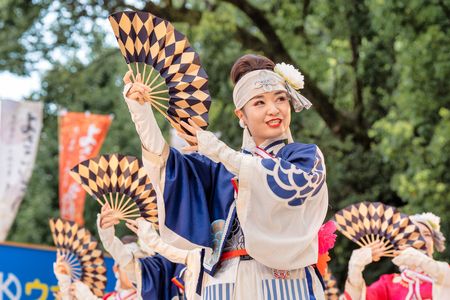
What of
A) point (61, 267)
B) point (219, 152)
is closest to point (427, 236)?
point (61, 267)

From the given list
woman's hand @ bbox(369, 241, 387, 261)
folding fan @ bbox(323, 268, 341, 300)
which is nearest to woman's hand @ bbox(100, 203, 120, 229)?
woman's hand @ bbox(369, 241, 387, 261)

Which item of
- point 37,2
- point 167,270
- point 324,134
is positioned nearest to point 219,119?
point 324,134

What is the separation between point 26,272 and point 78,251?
3.00m

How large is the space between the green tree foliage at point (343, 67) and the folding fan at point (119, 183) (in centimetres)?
477

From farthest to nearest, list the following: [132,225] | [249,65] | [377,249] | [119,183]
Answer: [377,249]
[132,225]
[119,183]
[249,65]

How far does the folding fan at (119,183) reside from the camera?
17.1 ft

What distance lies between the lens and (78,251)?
7.48 m

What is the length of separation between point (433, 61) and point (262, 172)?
6.85 metres

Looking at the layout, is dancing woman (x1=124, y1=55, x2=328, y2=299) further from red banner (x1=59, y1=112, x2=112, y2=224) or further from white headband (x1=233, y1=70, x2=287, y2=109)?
red banner (x1=59, y1=112, x2=112, y2=224)

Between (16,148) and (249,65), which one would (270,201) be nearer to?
(249,65)

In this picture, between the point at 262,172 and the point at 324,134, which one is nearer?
the point at 262,172

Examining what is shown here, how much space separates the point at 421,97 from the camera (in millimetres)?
9992

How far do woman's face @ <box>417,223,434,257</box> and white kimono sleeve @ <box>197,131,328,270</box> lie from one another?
128 inches

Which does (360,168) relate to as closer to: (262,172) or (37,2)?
(37,2)
